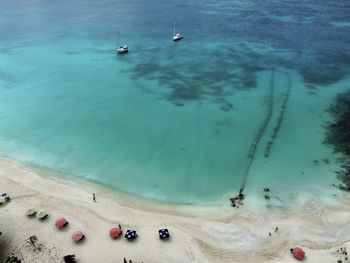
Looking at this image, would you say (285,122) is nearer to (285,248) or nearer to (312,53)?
(285,248)

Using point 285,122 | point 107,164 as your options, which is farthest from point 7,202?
point 285,122

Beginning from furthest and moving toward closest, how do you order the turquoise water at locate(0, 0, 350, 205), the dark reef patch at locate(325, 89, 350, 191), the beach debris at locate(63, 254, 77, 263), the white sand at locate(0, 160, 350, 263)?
A: the turquoise water at locate(0, 0, 350, 205) < the dark reef patch at locate(325, 89, 350, 191) < the white sand at locate(0, 160, 350, 263) < the beach debris at locate(63, 254, 77, 263)

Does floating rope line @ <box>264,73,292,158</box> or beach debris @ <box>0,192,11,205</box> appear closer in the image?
beach debris @ <box>0,192,11,205</box>

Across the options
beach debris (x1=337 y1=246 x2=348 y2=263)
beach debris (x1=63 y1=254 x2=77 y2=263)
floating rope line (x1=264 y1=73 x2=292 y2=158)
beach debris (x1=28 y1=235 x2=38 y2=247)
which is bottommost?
beach debris (x1=28 y1=235 x2=38 y2=247)

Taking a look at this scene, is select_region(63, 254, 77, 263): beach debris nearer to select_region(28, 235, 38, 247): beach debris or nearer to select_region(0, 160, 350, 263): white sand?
select_region(0, 160, 350, 263): white sand

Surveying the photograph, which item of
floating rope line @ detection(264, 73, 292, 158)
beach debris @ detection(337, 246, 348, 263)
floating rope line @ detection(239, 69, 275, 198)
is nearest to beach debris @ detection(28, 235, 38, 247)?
floating rope line @ detection(239, 69, 275, 198)

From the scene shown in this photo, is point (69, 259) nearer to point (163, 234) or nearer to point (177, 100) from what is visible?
point (163, 234)

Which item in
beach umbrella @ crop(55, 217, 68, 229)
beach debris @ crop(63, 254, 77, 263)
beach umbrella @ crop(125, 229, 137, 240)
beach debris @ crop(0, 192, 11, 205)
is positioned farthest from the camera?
beach debris @ crop(0, 192, 11, 205)
